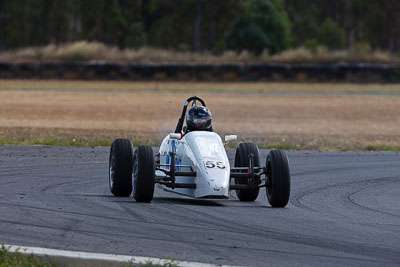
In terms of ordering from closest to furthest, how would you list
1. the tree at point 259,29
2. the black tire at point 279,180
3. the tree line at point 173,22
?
Answer: the black tire at point 279,180 → the tree at point 259,29 → the tree line at point 173,22

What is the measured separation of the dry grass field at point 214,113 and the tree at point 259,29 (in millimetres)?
10879

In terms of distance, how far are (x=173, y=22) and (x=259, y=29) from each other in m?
27.0

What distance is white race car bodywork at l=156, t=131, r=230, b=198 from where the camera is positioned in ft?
34.0

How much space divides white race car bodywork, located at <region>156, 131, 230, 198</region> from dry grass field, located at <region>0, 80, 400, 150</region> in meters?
7.95

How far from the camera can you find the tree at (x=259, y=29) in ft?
186

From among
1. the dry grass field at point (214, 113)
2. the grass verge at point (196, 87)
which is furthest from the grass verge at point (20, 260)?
the grass verge at point (196, 87)

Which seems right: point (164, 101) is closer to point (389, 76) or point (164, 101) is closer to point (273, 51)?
point (389, 76)

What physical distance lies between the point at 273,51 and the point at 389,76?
1137 cm

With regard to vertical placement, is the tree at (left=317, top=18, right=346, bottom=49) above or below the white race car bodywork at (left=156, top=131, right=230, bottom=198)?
above

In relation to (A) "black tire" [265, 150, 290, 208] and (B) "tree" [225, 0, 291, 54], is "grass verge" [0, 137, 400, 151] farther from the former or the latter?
(B) "tree" [225, 0, 291, 54]

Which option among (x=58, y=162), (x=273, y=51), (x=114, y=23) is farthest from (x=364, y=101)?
(x=114, y=23)

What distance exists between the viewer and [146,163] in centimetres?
1056

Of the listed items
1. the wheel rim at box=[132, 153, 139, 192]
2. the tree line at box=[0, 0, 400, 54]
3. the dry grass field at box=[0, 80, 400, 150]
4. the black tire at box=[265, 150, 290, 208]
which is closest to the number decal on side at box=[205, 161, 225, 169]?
the black tire at box=[265, 150, 290, 208]

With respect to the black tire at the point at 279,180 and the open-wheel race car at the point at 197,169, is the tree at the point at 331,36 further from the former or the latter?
the black tire at the point at 279,180
